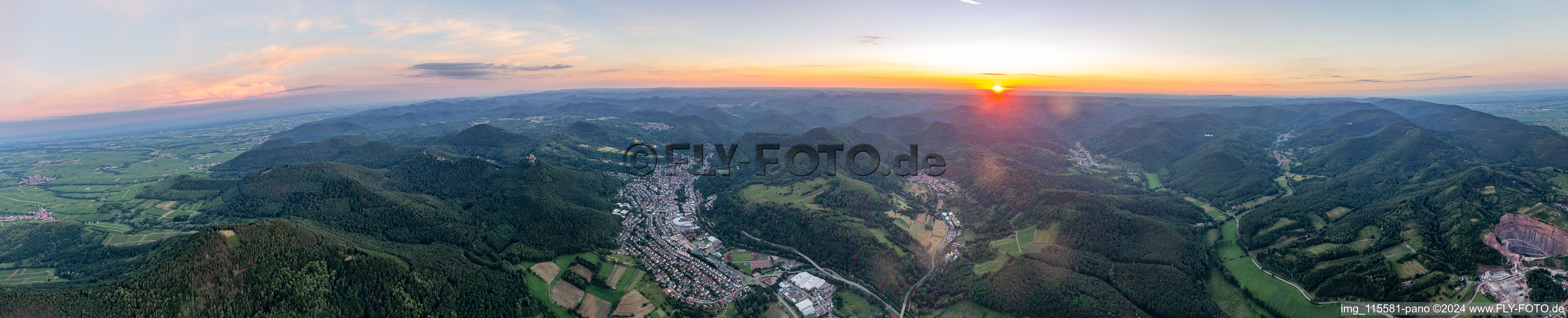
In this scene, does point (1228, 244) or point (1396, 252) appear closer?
point (1396, 252)

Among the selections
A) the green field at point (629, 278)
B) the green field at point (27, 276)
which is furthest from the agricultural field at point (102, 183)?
the green field at point (629, 278)

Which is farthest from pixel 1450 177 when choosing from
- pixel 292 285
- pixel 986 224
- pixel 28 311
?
pixel 28 311

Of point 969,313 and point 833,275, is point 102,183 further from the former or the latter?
point 969,313

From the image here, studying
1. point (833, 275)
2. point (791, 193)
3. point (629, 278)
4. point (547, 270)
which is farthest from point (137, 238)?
point (833, 275)

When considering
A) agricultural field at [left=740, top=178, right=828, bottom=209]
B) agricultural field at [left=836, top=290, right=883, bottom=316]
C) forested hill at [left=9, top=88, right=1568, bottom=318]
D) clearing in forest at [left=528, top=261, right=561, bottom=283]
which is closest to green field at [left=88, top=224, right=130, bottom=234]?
forested hill at [left=9, top=88, right=1568, bottom=318]

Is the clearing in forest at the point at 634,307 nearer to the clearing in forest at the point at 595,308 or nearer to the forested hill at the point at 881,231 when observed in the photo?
the clearing in forest at the point at 595,308

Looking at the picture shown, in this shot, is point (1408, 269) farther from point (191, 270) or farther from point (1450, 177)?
point (191, 270)
